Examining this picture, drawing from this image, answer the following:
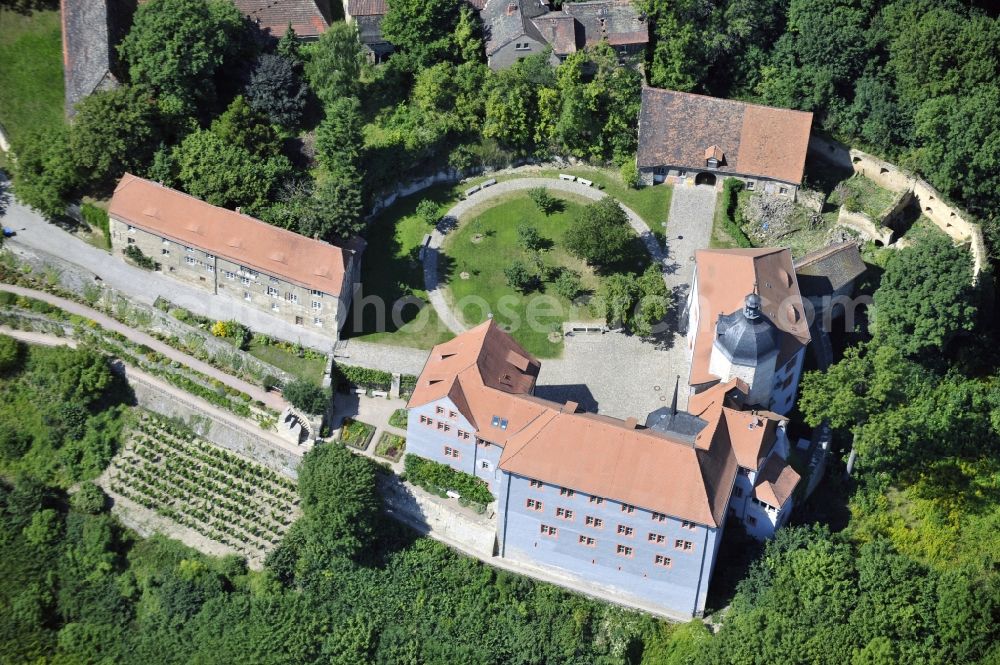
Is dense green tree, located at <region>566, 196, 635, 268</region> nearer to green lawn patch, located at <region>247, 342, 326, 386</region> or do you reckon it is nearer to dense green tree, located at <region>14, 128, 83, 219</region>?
green lawn patch, located at <region>247, 342, 326, 386</region>

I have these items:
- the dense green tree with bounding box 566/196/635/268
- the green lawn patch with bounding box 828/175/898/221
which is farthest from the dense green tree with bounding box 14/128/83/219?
the green lawn patch with bounding box 828/175/898/221

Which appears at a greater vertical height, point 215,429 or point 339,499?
point 215,429

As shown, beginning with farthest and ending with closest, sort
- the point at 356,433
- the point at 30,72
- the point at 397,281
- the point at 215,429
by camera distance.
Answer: the point at 30,72, the point at 397,281, the point at 215,429, the point at 356,433

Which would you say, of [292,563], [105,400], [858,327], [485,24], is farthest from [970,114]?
[105,400]

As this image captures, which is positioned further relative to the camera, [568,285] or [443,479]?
[568,285]

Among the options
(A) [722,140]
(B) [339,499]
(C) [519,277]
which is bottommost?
(B) [339,499]

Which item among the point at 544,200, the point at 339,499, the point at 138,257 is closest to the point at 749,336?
the point at 544,200

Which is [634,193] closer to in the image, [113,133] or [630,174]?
[630,174]
